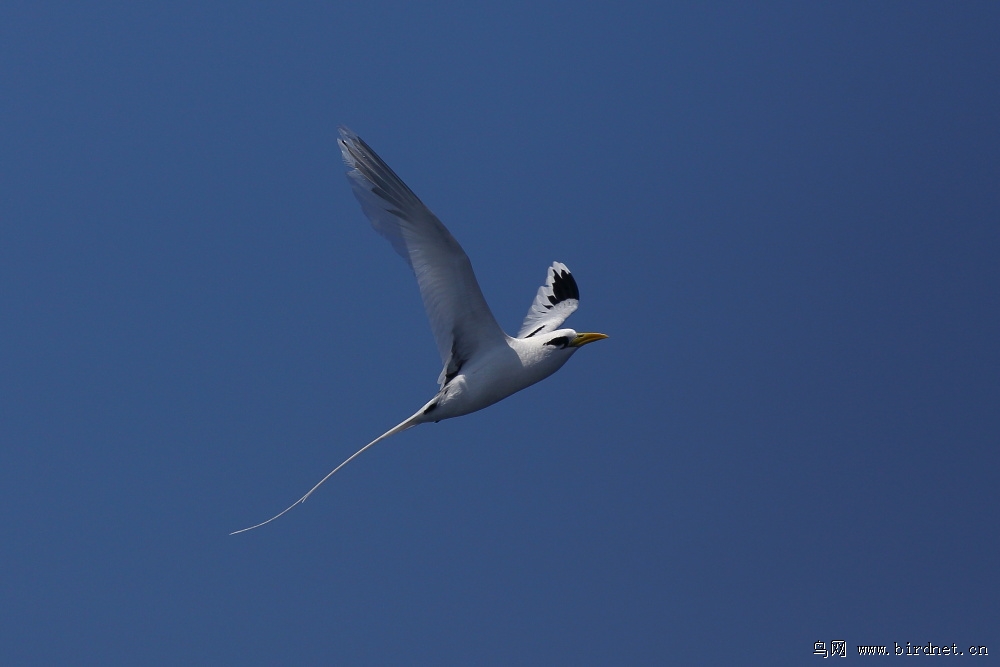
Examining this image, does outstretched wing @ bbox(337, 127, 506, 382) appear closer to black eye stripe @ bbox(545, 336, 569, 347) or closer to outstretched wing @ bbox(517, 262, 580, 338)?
black eye stripe @ bbox(545, 336, 569, 347)

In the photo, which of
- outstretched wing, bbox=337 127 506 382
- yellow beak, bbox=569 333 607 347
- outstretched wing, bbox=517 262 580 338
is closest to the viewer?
outstretched wing, bbox=337 127 506 382

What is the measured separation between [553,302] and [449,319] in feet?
9.80

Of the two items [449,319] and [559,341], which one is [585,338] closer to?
[559,341]

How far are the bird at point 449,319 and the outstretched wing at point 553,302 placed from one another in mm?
1797

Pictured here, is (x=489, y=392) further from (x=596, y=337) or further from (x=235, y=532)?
(x=235, y=532)

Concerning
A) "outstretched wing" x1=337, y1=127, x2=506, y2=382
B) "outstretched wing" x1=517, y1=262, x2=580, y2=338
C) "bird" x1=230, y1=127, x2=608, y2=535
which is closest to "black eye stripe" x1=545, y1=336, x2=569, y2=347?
"bird" x1=230, y1=127, x2=608, y2=535

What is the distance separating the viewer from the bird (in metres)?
7.62

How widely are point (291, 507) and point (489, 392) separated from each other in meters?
1.95

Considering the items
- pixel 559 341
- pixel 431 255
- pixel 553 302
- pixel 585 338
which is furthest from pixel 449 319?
pixel 553 302

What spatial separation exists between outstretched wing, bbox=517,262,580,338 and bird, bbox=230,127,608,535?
180 centimetres

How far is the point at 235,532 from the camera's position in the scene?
787cm

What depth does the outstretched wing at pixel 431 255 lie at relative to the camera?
7.61m

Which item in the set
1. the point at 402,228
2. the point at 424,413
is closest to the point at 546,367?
the point at 424,413

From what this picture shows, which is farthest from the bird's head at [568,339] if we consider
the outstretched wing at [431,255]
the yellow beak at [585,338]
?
the outstretched wing at [431,255]
